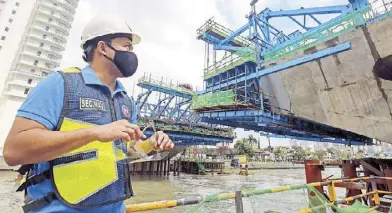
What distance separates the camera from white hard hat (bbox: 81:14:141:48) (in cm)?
158

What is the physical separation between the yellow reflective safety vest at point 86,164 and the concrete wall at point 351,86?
12.2 meters

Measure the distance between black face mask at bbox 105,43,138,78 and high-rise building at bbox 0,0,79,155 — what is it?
52500 mm

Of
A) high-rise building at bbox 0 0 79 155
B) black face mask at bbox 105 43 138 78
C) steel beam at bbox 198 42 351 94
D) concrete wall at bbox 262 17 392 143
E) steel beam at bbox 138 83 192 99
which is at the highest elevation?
high-rise building at bbox 0 0 79 155

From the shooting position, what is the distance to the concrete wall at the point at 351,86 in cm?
1016

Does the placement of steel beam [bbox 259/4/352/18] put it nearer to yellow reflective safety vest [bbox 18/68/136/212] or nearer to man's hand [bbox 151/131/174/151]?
man's hand [bbox 151/131/174/151]

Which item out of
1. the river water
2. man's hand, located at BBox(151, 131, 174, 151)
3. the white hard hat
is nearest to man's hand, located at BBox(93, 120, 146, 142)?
man's hand, located at BBox(151, 131, 174, 151)

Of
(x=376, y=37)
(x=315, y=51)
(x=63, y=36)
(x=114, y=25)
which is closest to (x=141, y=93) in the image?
(x=315, y=51)

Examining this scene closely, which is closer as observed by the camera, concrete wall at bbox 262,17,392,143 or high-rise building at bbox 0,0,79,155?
concrete wall at bbox 262,17,392,143

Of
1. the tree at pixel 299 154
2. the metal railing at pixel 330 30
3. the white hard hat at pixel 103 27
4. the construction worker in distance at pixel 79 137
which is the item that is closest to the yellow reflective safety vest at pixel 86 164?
the construction worker in distance at pixel 79 137

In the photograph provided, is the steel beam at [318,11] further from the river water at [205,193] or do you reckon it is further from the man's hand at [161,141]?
the man's hand at [161,141]

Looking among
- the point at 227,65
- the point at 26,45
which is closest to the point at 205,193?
the point at 227,65

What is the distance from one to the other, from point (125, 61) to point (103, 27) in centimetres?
28

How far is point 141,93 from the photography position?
32.1 m

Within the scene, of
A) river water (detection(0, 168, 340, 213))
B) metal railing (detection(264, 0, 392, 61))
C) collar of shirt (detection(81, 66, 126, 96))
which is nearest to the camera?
collar of shirt (detection(81, 66, 126, 96))
